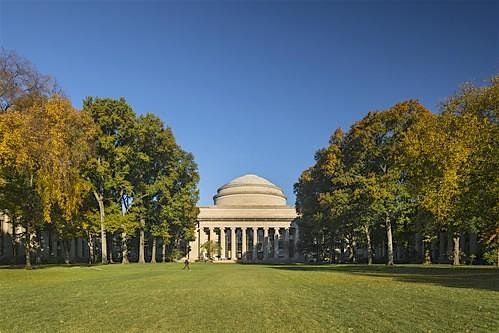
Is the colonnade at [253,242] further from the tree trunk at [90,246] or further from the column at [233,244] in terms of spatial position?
the tree trunk at [90,246]

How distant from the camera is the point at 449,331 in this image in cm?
1121

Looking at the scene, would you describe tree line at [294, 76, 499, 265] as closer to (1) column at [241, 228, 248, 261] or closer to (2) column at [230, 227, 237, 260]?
(1) column at [241, 228, 248, 261]

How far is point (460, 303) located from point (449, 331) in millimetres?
5501

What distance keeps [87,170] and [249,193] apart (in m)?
90.2

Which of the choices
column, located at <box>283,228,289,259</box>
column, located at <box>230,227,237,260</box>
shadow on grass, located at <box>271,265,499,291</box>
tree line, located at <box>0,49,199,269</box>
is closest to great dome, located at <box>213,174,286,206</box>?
column, located at <box>230,227,237,260</box>

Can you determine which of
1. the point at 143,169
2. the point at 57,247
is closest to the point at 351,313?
the point at 143,169

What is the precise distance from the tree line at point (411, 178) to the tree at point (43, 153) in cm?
2441

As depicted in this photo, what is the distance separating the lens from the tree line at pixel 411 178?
107 feet

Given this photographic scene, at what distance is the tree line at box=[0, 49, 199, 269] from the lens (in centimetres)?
3584

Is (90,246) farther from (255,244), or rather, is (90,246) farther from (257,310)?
(255,244)

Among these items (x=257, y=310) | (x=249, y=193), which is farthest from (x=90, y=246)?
(x=249, y=193)

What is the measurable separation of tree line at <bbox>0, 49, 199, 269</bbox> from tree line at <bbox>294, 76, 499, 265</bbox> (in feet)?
60.0

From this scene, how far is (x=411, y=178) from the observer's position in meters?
39.3

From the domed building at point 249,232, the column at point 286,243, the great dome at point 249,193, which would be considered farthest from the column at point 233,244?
the column at point 286,243
